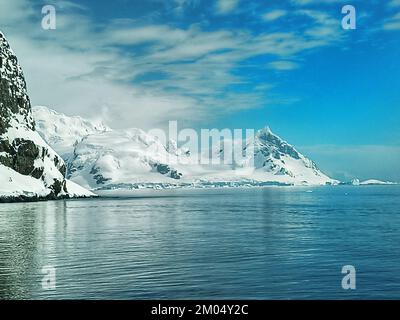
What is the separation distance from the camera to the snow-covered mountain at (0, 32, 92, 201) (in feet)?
535

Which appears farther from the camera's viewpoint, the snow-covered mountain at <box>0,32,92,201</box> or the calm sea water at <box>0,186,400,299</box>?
the snow-covered mountain at <box>0,32,92,201</box>

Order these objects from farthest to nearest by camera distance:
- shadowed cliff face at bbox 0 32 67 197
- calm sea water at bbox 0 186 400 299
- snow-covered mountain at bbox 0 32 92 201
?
shadowed cliff face at bbox 0 32 67 197, snow-covered mountain at bbox 0 32 92 201, calm sea water at bbox 0 186 400 299

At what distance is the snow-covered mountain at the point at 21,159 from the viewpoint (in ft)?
535

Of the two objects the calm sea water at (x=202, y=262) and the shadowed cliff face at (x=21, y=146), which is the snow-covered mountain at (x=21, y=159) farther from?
the calm sea water at (x=202, y=262)

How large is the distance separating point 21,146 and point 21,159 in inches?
226

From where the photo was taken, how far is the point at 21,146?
176750mm

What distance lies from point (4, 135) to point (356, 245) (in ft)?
517

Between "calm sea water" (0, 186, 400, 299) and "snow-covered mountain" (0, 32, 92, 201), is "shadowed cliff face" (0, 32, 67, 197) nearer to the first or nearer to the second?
"snow-covered mountain" (0, 32, 92, 201)

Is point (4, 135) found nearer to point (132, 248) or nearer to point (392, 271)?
point (132, 248)

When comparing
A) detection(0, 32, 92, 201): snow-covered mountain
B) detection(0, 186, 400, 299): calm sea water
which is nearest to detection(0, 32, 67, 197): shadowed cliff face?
detection(0, 32, 92, 201): snow-covered mountain

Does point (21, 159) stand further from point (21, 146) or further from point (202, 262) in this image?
point (202, 262)

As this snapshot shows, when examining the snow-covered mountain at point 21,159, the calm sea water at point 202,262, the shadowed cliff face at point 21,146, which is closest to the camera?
the calm sea water at point 202,262

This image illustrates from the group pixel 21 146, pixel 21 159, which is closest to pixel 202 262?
pixel 21 159

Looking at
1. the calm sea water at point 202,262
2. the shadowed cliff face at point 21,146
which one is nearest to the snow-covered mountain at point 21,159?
the shadowed cliff face at point 21,146
